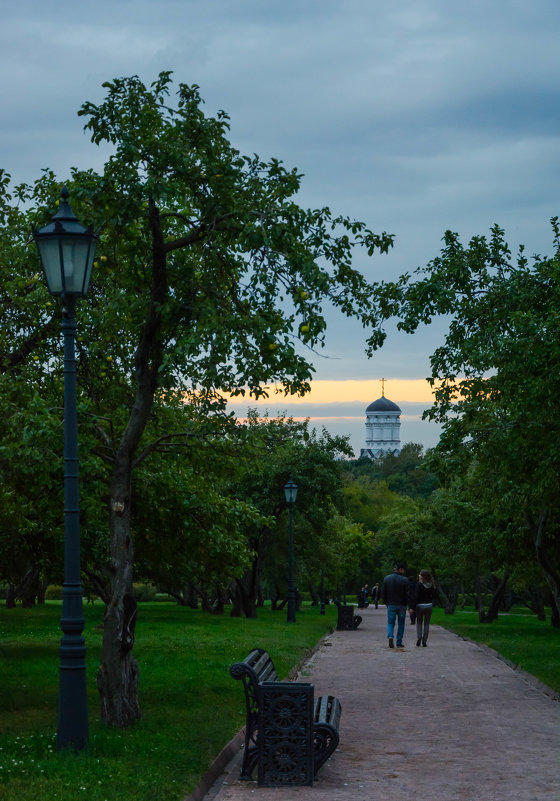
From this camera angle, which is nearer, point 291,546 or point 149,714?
point 149,714

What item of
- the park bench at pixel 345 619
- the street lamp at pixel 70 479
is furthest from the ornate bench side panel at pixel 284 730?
the park bench at pixel 345 619

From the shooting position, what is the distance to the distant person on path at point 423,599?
24.7m

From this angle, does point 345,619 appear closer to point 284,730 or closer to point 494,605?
point 494,605

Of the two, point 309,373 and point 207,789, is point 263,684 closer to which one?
point 207,789

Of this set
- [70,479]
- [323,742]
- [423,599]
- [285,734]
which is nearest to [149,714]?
[323,742]

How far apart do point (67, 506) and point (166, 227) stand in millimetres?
5321

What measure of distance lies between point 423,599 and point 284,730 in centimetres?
1658

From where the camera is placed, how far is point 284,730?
29.4ft

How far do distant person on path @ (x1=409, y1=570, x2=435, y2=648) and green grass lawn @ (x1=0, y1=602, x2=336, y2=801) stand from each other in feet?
8.83

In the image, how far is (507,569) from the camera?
3628 cm

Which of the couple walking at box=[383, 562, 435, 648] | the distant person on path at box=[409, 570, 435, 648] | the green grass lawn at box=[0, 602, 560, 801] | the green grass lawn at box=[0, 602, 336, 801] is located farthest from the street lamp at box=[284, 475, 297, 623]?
the green grass lawn at box=[0, 602, 336, 801]

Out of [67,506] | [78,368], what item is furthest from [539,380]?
[67,506]

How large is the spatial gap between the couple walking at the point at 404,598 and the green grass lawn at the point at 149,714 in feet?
6.20

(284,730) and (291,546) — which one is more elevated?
(291,546)
